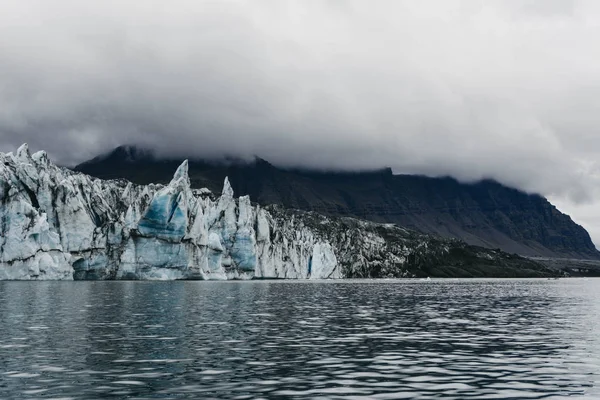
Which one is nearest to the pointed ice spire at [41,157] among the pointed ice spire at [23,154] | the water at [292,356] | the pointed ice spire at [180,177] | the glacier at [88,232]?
the glacier at [88,232]

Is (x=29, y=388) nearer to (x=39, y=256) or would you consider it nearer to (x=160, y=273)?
(x=39, y=256)

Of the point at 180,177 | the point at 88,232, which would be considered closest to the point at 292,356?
the point at 88,232

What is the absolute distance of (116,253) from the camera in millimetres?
145000

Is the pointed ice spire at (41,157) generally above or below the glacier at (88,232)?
above

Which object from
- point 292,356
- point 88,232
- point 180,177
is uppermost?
point 180,177

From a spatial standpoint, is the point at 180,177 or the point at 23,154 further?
the point at 180,177

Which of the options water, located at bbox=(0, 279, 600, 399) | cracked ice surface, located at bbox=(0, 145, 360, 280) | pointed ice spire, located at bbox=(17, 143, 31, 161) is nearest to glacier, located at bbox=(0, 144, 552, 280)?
cracked ice surface, located at bbox=(0, 145, 360, 280)

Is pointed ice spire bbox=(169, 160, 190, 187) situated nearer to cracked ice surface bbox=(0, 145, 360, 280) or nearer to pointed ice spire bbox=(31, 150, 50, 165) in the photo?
cracked ice surface bbox=(0, 145, 360, 280)

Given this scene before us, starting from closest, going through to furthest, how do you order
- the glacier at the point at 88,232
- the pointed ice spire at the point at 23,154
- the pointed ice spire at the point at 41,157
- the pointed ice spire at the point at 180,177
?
the glacier at the point at 88,232 → the pointed ice spire at the point at 23,154 → the pointed ice spire at the point at 41,157 → the pointed ice spire at the point at 180,177

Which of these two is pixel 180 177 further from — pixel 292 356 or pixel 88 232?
pixel 292 356

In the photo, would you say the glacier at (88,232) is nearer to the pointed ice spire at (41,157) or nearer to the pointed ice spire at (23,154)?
the pointed ice spire at (41,157)

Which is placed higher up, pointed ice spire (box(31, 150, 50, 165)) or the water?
pointed ice spire (box(31, 150, 50, 165))

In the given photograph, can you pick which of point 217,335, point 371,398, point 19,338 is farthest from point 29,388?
point 217,335

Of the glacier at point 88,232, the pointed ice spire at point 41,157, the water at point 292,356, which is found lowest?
the water at point 292,356
